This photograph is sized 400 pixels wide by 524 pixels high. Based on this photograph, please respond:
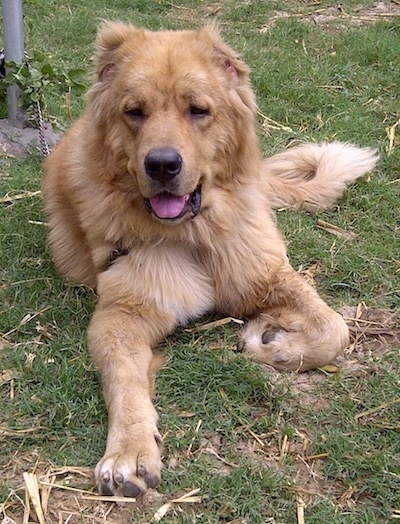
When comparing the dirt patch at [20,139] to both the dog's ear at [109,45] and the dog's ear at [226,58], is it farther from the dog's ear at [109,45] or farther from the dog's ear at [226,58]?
the dog's ear at [226,58]

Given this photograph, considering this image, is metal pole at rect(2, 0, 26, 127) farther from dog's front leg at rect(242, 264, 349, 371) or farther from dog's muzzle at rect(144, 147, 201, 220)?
dog's front leg at rect(242, 264, 349, 371)

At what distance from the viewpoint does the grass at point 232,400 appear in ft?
9.02

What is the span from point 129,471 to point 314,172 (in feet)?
9.82

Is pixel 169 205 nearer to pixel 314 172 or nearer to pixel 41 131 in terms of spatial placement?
pixel 314 172

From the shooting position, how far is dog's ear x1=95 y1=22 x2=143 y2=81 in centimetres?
362

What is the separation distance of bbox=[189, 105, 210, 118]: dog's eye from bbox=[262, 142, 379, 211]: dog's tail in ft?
4.22

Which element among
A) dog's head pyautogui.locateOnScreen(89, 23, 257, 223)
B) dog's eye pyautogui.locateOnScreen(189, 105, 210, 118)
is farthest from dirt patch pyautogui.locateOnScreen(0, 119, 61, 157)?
dog's eye pyautogui.locateOnScreen(189, 105, 210, 118)

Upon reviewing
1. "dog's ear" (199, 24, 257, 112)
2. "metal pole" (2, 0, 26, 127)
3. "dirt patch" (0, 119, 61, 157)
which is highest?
"dog's ear" (199, 24, 257, 112)

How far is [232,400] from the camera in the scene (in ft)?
10.7

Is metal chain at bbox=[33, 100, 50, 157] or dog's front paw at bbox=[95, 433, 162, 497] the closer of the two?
dog's front paw at bbox=[95, 433, 162, 497]

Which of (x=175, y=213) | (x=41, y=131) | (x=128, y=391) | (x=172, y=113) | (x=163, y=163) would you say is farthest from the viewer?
(x=41, y=131)

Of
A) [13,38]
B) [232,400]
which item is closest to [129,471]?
[232,400]

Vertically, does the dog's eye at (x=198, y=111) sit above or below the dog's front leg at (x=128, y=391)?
above

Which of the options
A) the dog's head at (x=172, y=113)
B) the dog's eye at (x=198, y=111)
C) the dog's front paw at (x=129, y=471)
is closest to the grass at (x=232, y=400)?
the dog's front paw at (x=129, y=471)
